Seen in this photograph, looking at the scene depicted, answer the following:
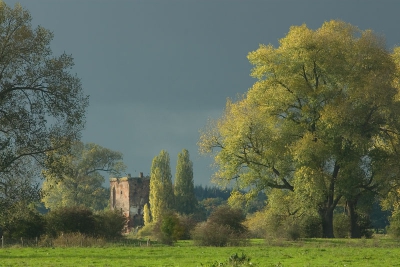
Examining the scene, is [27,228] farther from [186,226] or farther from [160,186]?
[160,186]

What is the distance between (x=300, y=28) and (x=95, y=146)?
61.9m

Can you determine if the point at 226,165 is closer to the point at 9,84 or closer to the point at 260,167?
the point at 260,167

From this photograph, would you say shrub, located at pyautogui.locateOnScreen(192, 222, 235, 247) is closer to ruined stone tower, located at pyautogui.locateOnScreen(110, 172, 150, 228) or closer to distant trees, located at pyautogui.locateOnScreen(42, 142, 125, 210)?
distant trees, located at pyautogui.locateOnScreen(42, 142, 125, 210)

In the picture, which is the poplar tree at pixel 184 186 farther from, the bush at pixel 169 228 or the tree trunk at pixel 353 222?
the tree trunk at pixel 353 222

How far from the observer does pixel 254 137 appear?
1967 inches

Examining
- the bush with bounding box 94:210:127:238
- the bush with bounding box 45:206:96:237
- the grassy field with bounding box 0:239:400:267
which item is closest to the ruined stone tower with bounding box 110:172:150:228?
the bush with bounding box 94:210:127:238

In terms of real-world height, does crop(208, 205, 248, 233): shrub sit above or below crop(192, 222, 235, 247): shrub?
above

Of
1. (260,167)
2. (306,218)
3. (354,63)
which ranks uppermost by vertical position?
(354,63)

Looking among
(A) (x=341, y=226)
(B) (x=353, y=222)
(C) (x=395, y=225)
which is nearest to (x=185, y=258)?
(C) (x=395, y=225)

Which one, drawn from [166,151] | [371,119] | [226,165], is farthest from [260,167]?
[166,151]

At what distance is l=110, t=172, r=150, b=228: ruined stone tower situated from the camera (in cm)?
10500

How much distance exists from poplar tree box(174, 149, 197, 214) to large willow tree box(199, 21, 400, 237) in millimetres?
45080

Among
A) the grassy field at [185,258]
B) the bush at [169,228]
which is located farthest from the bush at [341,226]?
the grassy field at [185,258]

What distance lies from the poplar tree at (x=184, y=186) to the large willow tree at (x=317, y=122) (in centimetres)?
4508
